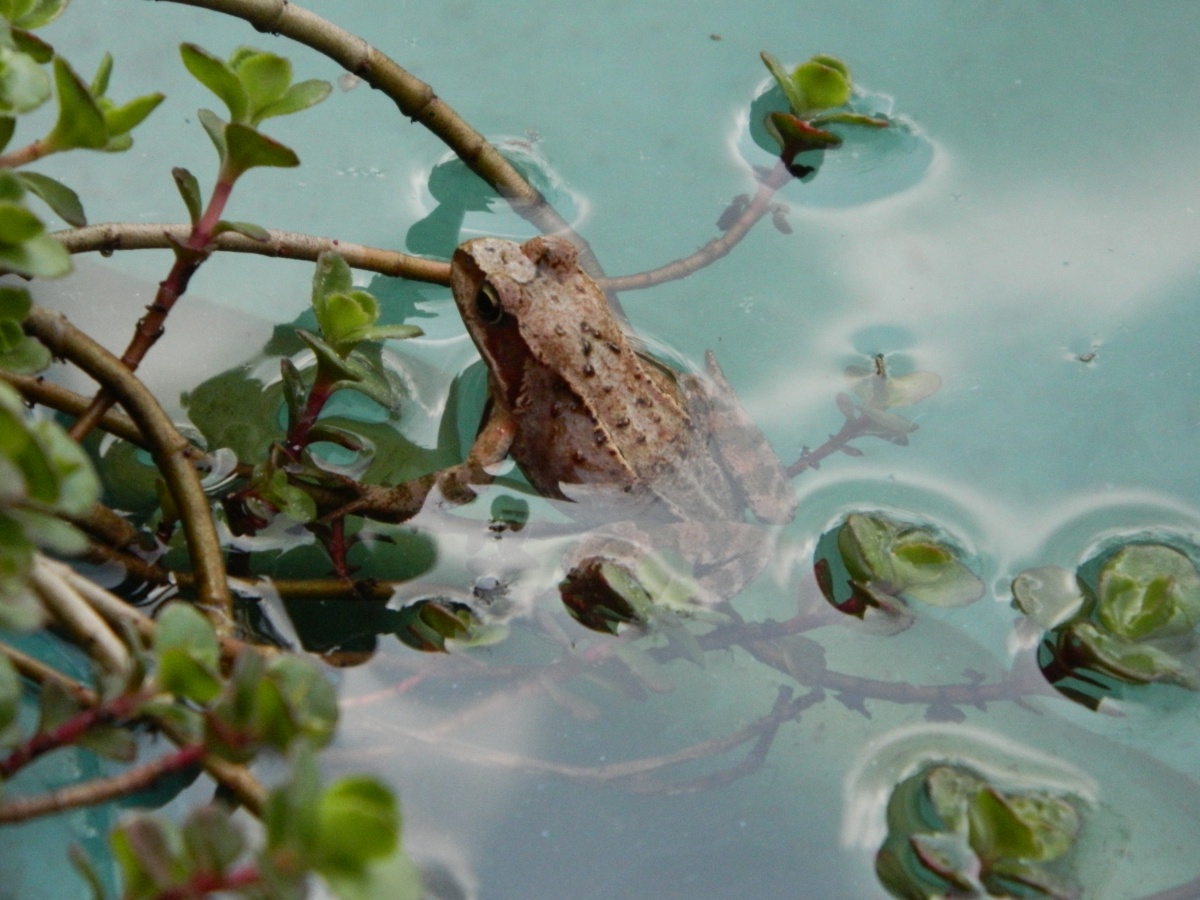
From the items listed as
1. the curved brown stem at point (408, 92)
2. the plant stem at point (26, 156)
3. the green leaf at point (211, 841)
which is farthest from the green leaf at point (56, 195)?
the green leaf at point (211, 841)

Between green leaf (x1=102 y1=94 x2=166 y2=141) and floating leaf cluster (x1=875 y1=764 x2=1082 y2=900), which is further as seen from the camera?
floating leaf cluster (x1=875 y1=764 x2=1082 y2=900)

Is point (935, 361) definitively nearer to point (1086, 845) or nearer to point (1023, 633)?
point (1023, 633)

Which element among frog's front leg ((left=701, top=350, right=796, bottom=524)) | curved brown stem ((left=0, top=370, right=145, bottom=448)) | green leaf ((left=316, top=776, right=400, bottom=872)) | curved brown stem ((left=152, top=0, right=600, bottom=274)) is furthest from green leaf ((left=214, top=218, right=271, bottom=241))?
frog's front leg ((left=701, top=350, right=796, bottom=524))

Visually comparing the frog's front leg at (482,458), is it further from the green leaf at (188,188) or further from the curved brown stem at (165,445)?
the green leaf at (188,188)

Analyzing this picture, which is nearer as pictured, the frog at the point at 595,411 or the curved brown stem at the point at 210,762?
the curved brown stem at the point at 210,762

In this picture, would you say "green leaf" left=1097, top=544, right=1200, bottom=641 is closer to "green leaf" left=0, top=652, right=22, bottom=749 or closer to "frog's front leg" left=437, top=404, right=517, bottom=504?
"frog's front leg" left=437, top=404, right=517, bottom=504

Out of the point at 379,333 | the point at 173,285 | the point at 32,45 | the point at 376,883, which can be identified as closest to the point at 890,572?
the point at 379,333
